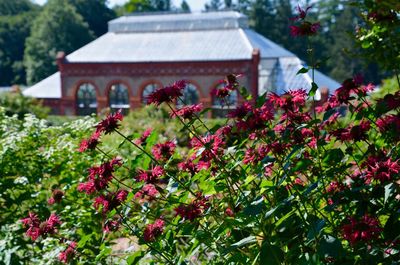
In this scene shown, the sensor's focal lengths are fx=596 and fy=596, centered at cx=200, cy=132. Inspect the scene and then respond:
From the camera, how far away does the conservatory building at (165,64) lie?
73.8 ft

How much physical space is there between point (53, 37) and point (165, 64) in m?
18.4

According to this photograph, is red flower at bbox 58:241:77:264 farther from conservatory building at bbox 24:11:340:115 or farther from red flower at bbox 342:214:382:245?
conservatory building at bbox 24:11:340:115

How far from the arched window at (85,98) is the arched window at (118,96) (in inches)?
29.2

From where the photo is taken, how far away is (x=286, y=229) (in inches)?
73.6

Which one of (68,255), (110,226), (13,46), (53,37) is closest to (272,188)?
(110,226)

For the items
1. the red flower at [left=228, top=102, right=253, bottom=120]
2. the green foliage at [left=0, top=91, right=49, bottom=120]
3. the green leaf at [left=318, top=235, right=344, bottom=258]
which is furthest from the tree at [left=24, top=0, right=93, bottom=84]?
the green leaf at [left=318, top=235, right=344, bottom=258]

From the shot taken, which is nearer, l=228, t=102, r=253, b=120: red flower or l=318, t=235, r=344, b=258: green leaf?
l=318, t=235, r=344, b=258: green leaf

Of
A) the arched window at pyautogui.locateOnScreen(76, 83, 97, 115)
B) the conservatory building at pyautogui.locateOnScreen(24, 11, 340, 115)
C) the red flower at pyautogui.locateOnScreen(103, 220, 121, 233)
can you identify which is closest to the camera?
the red flower at pyautogui.locateOnScreen(103, 220, 121, 233)

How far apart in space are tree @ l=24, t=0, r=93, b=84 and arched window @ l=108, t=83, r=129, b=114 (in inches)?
590

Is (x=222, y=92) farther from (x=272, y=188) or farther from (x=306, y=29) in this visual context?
(x=272, y=188)

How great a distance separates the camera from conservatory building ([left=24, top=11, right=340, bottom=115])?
22.5 metres

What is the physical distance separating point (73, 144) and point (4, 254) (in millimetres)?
754

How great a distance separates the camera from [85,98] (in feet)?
81.0

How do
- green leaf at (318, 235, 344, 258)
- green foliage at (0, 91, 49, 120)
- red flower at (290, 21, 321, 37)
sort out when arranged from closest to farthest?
green leaf at (318, 235, 344, 258) < red flower at (290, 21, 321, 37) < green foliage at (0, 91, 49, 120)
